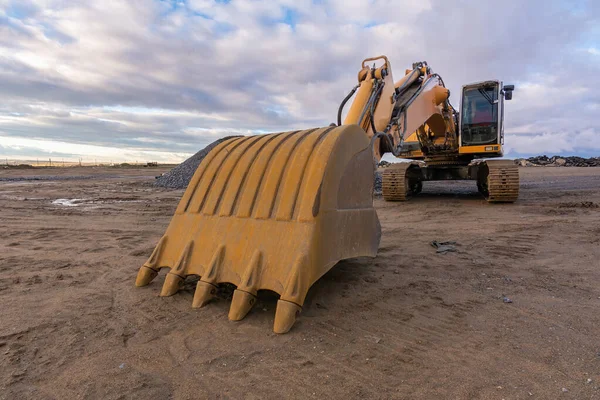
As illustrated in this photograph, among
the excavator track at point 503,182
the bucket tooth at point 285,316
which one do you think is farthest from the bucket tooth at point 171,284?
the excavator track at point 503,182

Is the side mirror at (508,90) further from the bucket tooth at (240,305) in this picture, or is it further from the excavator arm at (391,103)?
the bucket tooth at (240,305)

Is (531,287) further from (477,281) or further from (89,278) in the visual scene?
(89,278)

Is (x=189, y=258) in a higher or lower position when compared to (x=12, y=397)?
higher

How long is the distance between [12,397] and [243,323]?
1.31 metres

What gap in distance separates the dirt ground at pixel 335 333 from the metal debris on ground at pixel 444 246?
15 cm

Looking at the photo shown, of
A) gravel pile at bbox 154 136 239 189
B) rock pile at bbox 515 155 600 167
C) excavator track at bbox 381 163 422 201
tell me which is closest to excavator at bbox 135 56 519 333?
excavator track at bbox 381 163 422 201

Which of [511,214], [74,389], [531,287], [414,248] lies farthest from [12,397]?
[511,214]

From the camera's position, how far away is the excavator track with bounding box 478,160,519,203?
30.2ft

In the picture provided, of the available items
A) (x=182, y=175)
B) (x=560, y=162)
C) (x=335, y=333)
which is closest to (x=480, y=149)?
(x=335, y=333)

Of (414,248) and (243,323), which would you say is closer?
(243,323)

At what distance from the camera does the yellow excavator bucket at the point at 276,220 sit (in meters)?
2.76

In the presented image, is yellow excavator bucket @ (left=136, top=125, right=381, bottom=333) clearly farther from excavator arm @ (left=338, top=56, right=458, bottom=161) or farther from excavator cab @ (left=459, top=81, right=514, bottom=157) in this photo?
excavator cab @ (left=459, top=81, right=514, bottom=157)

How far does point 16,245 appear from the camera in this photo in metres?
5.60

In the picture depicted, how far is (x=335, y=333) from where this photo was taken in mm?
2625
